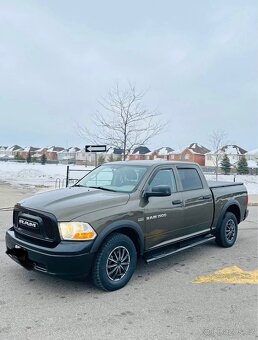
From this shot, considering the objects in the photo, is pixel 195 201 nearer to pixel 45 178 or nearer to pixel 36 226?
pixel 36 226

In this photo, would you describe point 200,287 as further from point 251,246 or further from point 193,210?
point 251,246

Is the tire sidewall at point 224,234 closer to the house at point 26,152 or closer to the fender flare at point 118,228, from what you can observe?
the fender flare at point 118,228

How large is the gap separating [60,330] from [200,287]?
202 centimetres

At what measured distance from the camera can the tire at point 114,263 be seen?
382cm

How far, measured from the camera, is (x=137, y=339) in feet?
9.69

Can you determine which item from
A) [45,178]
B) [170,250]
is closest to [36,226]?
[170,250]

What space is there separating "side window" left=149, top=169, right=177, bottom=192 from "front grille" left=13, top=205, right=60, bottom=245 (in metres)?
1.62

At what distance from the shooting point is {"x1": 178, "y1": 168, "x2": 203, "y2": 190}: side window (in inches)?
210

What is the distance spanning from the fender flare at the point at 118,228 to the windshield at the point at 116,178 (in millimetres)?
565

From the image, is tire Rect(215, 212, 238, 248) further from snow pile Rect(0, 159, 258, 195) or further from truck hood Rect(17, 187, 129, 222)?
snow pile Rect(0, 159, 258, 195)

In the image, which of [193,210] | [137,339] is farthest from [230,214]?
[137,339]

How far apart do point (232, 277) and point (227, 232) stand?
1.72 metres

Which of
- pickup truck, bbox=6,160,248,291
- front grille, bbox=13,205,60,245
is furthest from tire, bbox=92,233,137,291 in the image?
front grille, bbox=13,205,60,245

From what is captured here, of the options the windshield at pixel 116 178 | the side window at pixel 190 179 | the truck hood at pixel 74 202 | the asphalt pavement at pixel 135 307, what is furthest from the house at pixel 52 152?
the asphalt pavement at pixel 135 307
